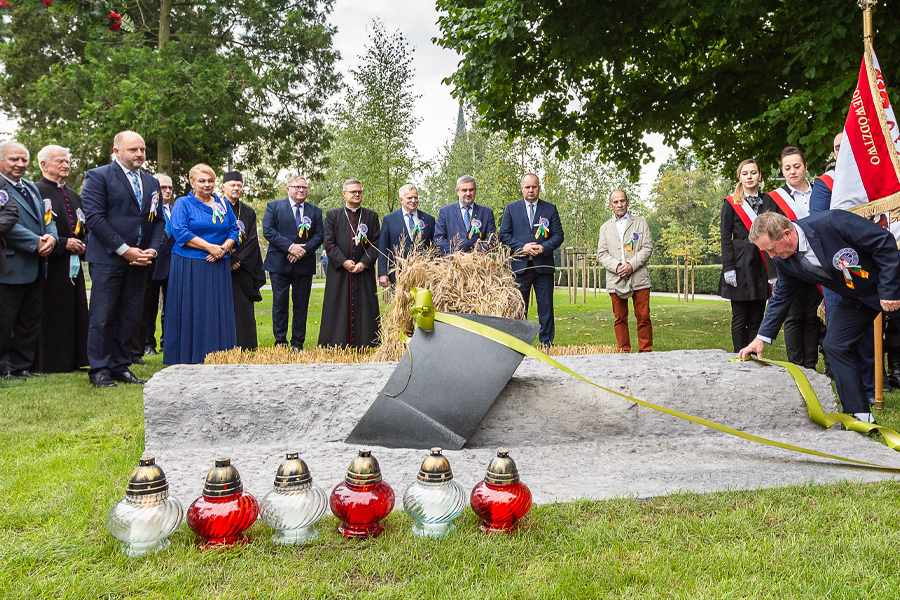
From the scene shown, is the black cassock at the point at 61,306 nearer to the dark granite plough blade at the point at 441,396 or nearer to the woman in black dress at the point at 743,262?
the dark granite plough blade at the point at 441,396

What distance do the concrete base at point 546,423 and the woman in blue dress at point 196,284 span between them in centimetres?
193

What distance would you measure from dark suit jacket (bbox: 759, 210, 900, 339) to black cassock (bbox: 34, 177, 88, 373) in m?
7.14

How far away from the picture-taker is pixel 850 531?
236 cm

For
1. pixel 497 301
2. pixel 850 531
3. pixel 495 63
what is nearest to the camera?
pixel 850 531

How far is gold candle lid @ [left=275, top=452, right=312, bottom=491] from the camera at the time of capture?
2.25 metres

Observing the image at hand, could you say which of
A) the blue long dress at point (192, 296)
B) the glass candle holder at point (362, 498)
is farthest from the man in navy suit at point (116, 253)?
the glass candle holder at point (362, 498)

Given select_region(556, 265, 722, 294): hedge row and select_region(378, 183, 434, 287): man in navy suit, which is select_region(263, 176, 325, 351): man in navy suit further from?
select_region(556, 265, 722, 294): hedge row

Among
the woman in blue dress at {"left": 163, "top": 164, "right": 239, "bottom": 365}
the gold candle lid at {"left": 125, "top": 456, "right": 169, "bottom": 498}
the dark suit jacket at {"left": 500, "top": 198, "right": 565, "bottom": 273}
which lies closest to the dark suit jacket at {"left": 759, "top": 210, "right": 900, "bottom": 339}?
the dark suit jacket at {"left": 500, "top": 198, "right": 565, "bottom": 273}

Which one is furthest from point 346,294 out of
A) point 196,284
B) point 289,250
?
point 196,284

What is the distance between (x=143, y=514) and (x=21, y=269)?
17.7 ft

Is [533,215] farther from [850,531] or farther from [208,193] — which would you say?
[850,531]

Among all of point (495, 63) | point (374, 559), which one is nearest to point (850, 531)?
point (374, 559)

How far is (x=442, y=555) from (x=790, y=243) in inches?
126

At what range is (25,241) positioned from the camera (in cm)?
619
